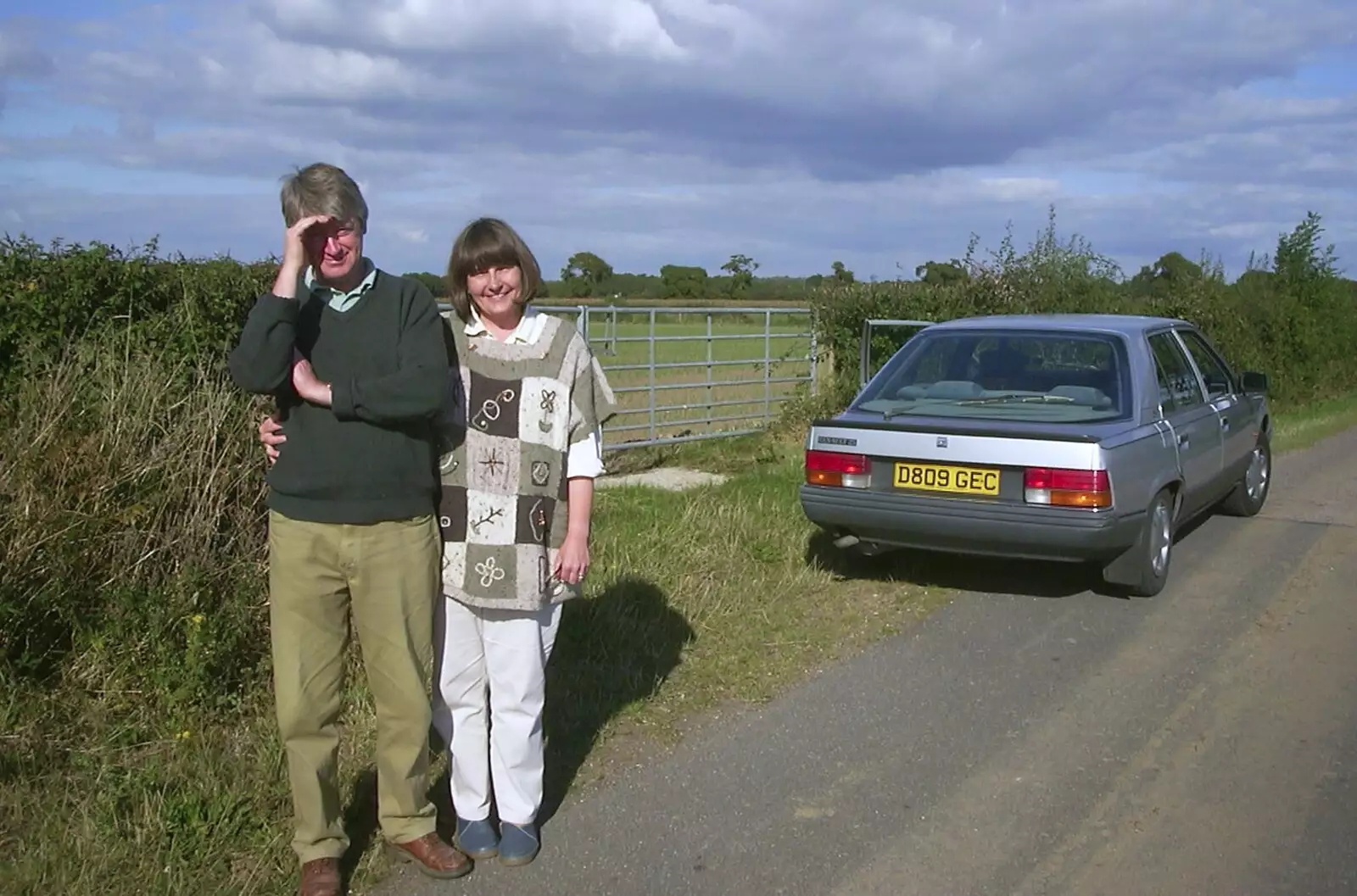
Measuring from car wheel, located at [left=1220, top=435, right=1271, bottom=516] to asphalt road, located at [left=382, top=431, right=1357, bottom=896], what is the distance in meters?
2.92

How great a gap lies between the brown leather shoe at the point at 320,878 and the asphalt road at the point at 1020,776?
0.22 m

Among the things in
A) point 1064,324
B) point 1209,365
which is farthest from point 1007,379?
point 1209,365

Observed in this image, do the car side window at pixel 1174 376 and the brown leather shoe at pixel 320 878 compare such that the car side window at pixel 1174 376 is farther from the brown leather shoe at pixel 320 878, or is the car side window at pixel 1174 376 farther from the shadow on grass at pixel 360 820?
the brown leather shoe at pixel 320 878

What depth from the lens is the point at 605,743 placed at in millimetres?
4887

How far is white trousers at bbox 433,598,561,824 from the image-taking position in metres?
3.80

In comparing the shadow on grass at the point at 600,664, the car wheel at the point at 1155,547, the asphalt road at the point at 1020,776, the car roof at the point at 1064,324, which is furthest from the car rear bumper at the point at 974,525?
the car roof at the point at 1064,324

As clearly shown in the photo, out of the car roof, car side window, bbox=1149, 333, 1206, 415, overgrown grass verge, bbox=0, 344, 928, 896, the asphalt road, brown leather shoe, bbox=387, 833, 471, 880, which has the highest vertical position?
the car roof

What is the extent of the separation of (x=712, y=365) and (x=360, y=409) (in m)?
11.8

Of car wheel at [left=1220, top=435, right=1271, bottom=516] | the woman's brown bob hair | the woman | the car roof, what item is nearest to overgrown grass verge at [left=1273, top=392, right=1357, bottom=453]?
car wheel at [left=1220, top=435, right=1271, bottom=516]

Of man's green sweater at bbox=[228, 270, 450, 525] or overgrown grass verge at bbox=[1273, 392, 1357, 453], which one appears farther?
overgrown grass verge at bbox=[1273, 392, 1357, 453]

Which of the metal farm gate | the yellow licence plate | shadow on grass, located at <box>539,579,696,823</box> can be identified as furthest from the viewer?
the metal farm gate

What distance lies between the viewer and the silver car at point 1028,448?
21.6 feet

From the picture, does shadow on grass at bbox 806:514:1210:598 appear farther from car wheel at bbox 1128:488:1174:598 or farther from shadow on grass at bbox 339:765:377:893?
shadow on grass at bbox 339:765:377:893

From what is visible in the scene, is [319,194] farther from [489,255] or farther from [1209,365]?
[1209,365]
